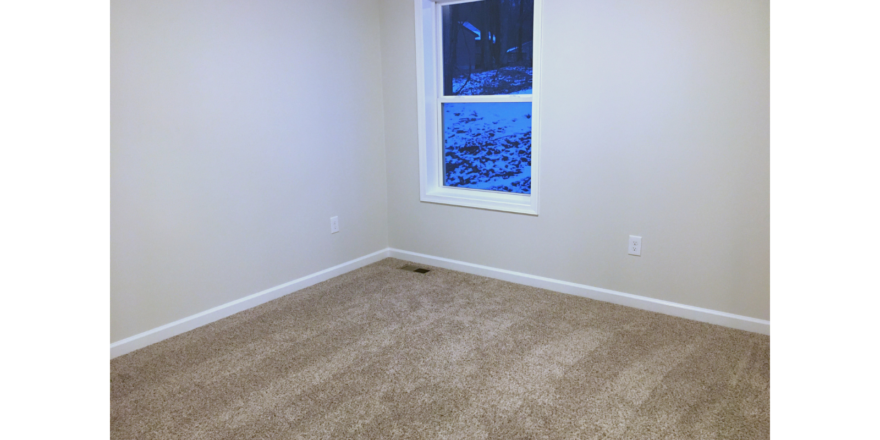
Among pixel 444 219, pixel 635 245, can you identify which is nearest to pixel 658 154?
pixel 635 245

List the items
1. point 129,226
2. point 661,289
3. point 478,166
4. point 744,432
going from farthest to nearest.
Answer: point 478,166 → point 661,289 → point 129,226 → point 744,432

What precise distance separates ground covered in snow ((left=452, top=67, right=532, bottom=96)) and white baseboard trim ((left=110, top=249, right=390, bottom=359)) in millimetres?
1337

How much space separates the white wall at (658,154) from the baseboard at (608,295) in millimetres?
40

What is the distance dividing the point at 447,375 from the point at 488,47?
224cm

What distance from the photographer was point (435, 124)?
4043 mm

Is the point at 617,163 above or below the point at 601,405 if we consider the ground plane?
above

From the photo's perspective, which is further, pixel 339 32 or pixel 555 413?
pixel 339 32

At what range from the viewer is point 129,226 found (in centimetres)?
271

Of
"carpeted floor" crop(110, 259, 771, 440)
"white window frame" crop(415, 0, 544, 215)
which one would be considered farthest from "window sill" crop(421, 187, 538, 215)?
"carpeted floor" crop(110, 259, 771, 440)
